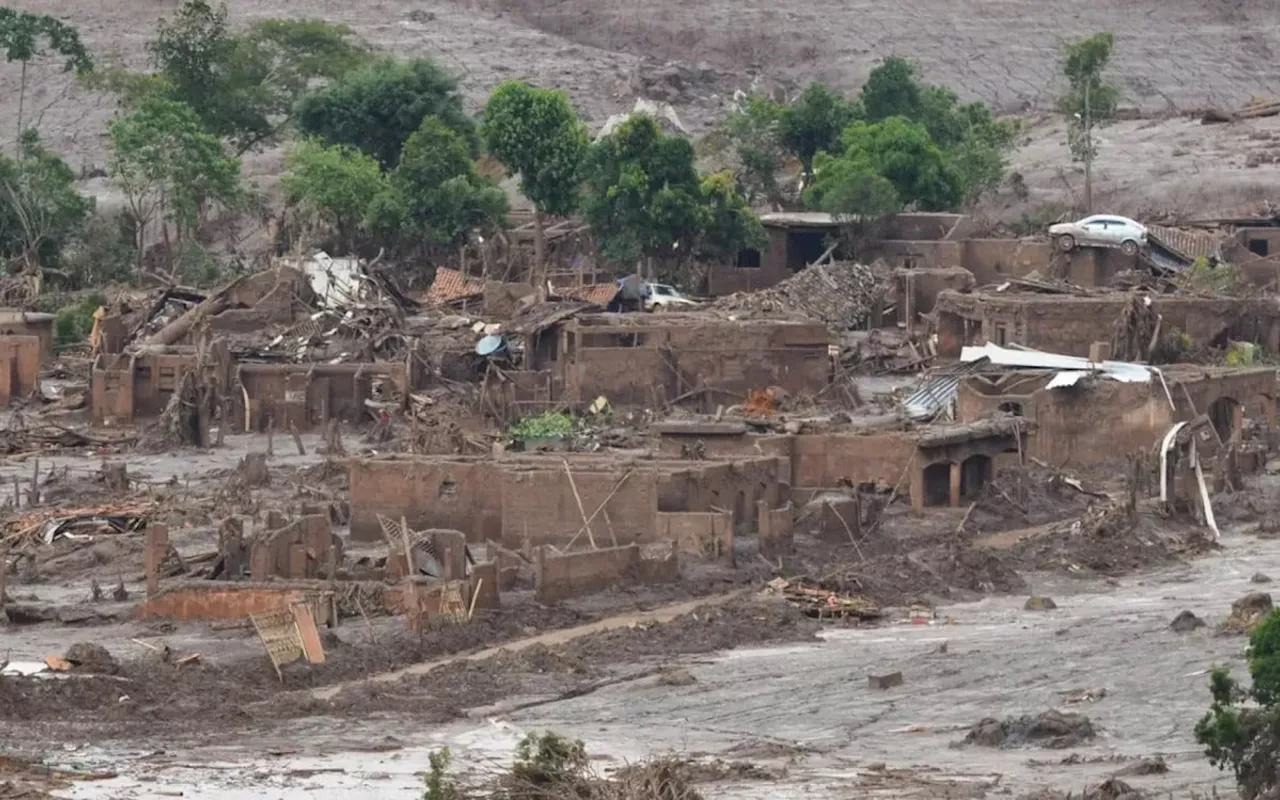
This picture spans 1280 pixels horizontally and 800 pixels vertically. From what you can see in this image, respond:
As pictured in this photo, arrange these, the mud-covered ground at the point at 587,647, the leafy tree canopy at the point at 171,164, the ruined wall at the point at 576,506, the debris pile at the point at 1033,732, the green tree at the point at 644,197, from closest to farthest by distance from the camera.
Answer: the debris pile at the point at 1033,732
the mud-covered ground at the point at 587,647
the ruined wall at the point at 576,506
the green tree at the point at 644,197
the leafy tree canopy at the point at 171,164

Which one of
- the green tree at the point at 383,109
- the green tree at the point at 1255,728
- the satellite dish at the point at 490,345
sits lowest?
the satellite dish at the point at 490,345

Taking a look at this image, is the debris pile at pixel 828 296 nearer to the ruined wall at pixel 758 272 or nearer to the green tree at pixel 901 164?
the ruined wall at pixel 758 272

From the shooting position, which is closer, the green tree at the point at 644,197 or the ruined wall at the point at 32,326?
the ruined wall at the point at 32,326

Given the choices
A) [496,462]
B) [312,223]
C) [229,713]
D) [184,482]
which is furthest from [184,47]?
[229,713]

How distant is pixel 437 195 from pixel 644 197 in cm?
525

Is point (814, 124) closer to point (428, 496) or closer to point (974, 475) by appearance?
point (974, 475)

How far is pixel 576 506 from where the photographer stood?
4088 centimetres

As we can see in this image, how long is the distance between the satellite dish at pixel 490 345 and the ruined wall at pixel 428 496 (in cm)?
1563

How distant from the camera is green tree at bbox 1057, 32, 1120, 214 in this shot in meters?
79.9

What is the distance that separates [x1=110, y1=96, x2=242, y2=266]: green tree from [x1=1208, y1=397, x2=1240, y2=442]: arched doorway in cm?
2782

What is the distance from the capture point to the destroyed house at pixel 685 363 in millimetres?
54281

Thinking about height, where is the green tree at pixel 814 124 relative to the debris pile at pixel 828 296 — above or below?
above

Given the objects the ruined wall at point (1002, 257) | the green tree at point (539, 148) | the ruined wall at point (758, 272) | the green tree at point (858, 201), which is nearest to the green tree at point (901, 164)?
the green tree at point (858, 201)

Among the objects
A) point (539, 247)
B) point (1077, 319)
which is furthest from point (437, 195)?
point (1077, 319)
